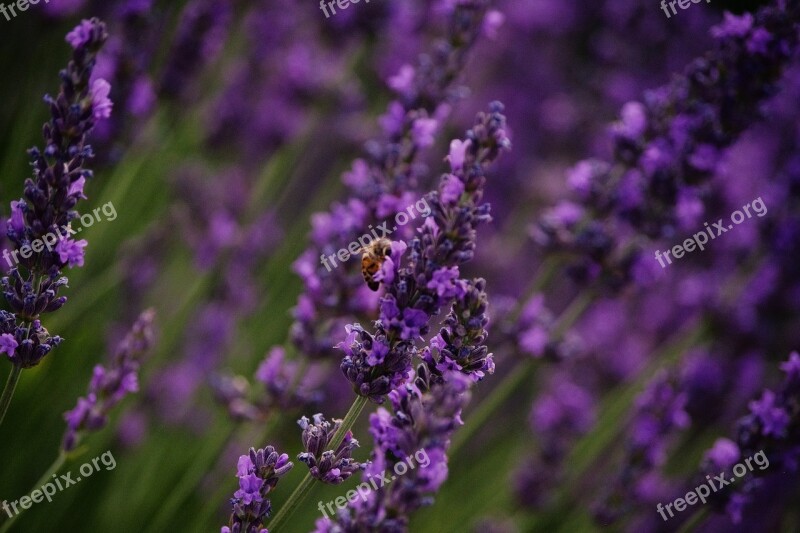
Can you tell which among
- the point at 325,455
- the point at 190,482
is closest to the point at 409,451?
the point at 325,455

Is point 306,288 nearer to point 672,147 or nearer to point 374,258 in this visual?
point 374,258

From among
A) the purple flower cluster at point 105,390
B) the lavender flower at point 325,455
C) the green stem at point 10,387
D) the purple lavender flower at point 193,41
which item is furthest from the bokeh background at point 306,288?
the green stem at point 10,387

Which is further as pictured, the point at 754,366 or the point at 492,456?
the point at 492,456

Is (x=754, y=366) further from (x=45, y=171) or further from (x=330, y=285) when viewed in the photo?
(x=45, y=171)

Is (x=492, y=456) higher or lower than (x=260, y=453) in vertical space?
lower

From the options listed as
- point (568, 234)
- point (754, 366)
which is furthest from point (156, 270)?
point (754, 366)

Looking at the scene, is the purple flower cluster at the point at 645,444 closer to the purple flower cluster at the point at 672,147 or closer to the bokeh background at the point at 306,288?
the bokeh background at the point at 306,288
